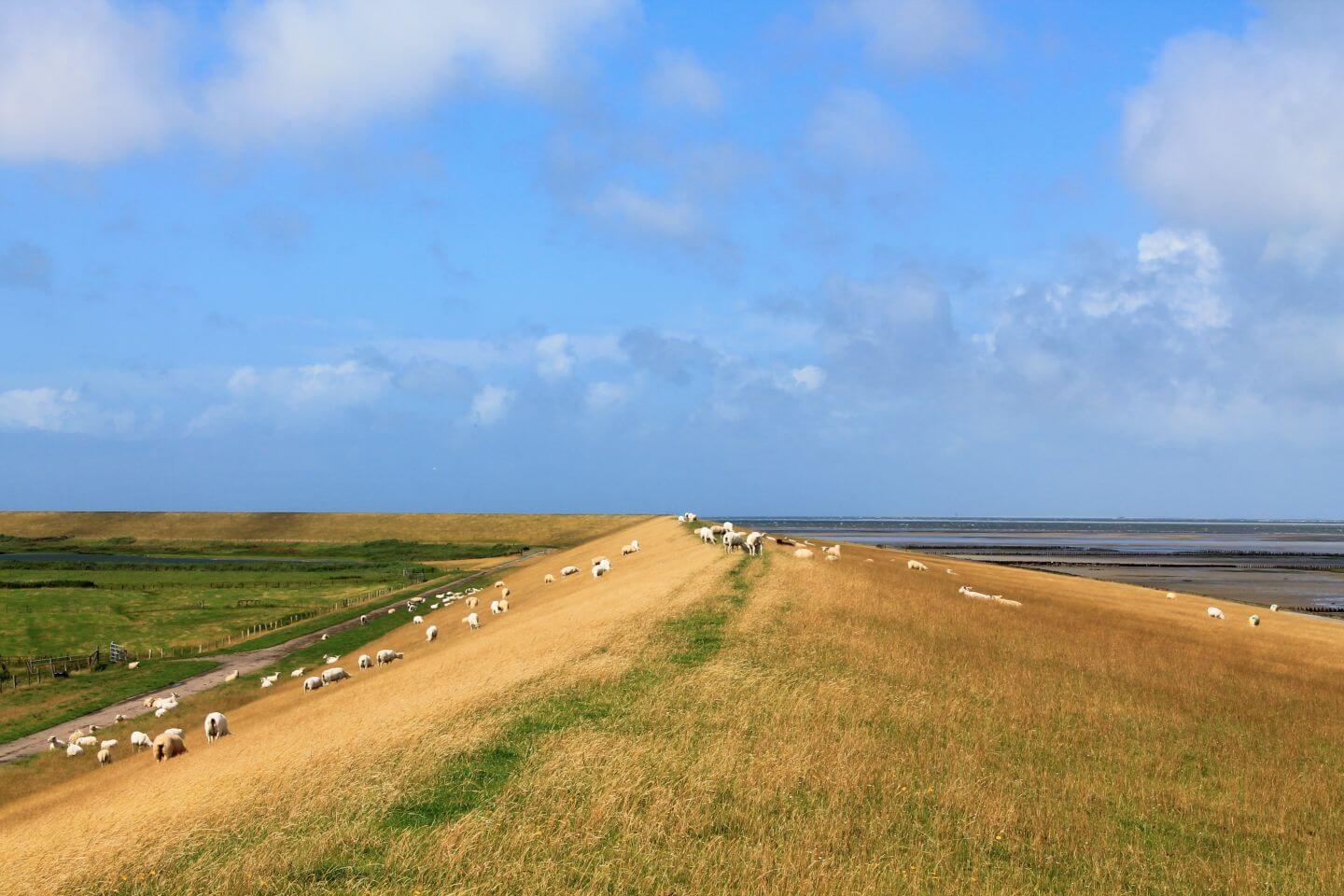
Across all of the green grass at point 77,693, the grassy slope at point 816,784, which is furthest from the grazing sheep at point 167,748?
the green grass at point 77,693

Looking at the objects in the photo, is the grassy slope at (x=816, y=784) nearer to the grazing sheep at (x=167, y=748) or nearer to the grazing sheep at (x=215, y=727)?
the grazing sheep at (x=167, y=748)

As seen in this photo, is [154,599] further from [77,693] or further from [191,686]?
[191,686]

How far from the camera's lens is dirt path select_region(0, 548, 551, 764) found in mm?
41500

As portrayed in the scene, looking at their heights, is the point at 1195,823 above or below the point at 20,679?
above

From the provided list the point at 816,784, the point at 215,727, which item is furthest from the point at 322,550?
the point at 816,784

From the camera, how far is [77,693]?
52.5 metres

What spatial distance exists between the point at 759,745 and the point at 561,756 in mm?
4208

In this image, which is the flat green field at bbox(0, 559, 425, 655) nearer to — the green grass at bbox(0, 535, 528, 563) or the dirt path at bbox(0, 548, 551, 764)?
the dirt path at bbox(0, 548, 551, 764)

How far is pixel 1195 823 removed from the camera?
16.1m

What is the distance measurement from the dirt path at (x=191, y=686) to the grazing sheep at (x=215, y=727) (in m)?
13.8

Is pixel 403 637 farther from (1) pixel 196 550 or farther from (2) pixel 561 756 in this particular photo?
(1) pixel 196 550

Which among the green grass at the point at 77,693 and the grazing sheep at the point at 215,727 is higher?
the grazing sheep at the point at 215,727

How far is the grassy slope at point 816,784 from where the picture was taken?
13547mm

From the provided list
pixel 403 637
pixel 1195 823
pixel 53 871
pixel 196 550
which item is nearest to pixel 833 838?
pixel 1195 823
